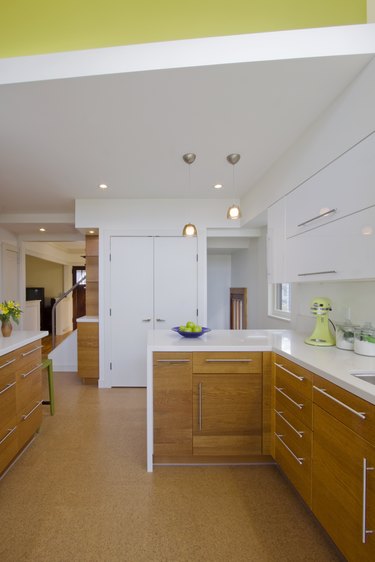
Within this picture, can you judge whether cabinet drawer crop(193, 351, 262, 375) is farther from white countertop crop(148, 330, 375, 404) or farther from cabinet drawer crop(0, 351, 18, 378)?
cabinet drawer crop(0, 351, 18, 378)

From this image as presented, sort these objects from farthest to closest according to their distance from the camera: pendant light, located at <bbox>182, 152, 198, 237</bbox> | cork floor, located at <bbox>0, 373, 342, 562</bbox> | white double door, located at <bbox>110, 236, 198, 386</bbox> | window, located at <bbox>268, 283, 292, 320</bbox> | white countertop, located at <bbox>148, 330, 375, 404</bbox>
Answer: white double door, located at <bbox>110, 236, 198, 386</bbox> < window, located at <bbox>268, 283, 292, 320</bbox> < pendant light, located at <bbox>182, 152, 198, 237</bbox> < cork floor, located at <bbox>0, 373, 342, 562</bbox> < white countertop, located at <bbox>148, 330, 375, 404</bbox>

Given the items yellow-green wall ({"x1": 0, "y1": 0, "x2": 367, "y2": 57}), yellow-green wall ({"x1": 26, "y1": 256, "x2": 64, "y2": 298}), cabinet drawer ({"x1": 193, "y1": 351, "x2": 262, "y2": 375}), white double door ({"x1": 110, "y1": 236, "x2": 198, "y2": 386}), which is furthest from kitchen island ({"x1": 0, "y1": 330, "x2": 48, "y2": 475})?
yellow-green wall ({"x1": 26, "y1": 256, "x2": 64, "y2": 298})

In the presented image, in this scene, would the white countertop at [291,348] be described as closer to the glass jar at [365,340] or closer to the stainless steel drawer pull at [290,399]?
the glass jar at [365,340]

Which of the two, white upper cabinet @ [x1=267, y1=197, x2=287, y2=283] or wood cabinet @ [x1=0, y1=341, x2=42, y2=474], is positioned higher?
white upper cabinet @ [x1=267, y1=197, x2=287, y2=283]

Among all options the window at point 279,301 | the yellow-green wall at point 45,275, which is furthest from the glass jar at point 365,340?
the yellow-green wall at point 45,275

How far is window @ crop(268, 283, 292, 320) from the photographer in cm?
346

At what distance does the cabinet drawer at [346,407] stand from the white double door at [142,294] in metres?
2.53

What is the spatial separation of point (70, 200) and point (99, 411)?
2.59 m

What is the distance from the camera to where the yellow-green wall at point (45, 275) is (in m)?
8.09

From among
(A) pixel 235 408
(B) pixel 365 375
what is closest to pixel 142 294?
(A) pixel 235 408

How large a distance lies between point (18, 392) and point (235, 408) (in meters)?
1.55

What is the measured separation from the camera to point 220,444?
2.09m

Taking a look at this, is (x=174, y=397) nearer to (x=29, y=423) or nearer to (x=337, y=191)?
(x=29, y=423)

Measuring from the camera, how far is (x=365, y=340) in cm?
174
